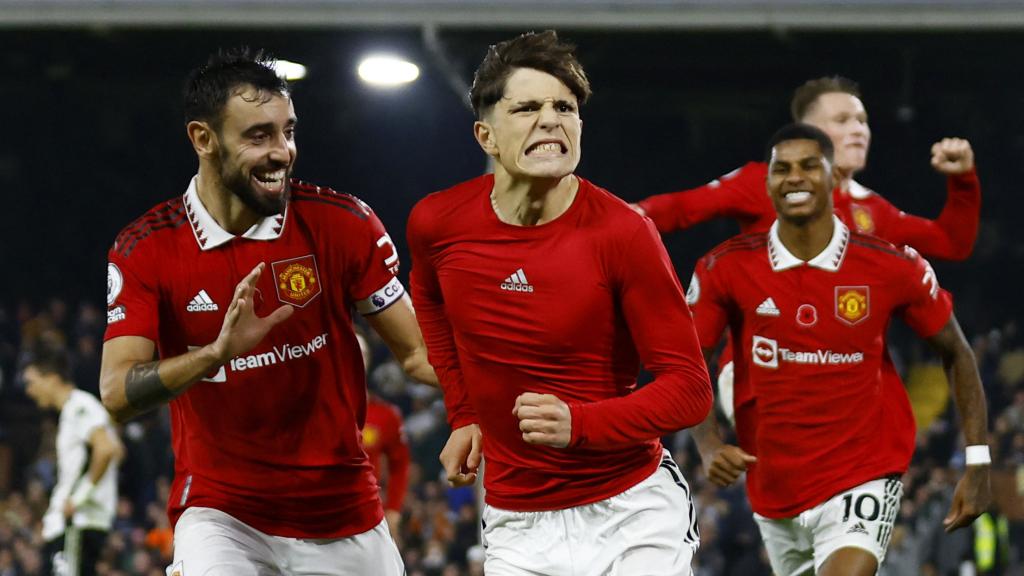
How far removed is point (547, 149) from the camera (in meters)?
4.09

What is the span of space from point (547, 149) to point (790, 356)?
206cm

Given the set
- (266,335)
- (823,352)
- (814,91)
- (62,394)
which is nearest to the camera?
(266,335)

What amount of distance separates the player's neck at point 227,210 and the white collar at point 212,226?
1cm

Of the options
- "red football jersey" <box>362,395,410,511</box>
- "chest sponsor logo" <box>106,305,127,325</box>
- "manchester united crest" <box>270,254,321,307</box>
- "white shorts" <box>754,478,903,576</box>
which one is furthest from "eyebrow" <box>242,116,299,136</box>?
"red football jersey" <box>362,395,410,511</box>

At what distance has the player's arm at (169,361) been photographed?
13.8 feet

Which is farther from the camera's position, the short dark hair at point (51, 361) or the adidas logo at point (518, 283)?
the short dark hair at point (51, 361)

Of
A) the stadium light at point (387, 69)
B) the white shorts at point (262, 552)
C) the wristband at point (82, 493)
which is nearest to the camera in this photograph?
the white shorts at point (262, 552)

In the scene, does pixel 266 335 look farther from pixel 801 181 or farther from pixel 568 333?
pixel 801 181

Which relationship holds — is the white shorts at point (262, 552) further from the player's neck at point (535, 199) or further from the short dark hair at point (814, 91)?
the short dark hair at point (814, 91)

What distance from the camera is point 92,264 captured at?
766 inches

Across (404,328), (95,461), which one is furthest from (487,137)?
(95,461)

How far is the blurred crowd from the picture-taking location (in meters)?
13.3

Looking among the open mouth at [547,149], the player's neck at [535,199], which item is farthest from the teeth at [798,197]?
the open mouth at [547,149]

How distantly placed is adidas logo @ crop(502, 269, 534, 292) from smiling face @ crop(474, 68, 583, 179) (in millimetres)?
267
